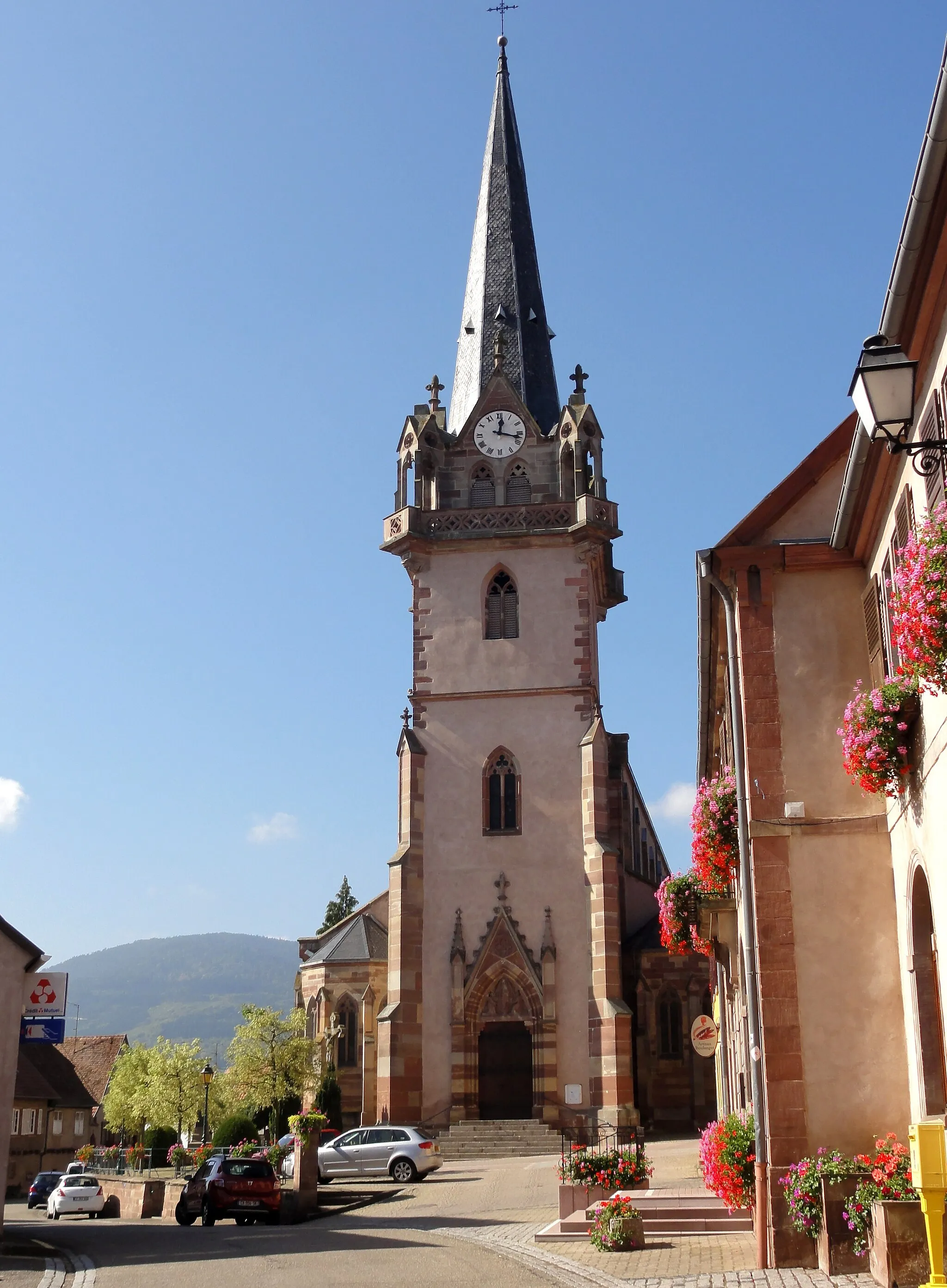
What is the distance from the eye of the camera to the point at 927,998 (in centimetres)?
1382

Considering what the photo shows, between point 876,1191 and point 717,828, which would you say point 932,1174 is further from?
point 717,828

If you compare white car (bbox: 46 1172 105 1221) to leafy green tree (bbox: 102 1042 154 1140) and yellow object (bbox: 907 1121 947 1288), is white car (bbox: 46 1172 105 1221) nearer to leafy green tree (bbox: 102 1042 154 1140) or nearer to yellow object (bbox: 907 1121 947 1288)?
yellow object (bbox: 907 1121 947 1288)

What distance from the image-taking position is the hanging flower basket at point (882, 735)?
12.7 meters

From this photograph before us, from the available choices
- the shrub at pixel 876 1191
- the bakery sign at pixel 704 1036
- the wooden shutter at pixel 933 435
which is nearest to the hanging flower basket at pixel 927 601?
the wooden shutter at pixel 933 435

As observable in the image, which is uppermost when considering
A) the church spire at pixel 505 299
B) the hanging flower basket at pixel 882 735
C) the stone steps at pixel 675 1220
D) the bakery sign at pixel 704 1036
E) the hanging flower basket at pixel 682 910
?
the church spire at pixel 505 299

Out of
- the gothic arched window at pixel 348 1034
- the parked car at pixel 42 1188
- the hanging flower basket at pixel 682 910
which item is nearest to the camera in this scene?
the hanging flower basket at pixel 682 910

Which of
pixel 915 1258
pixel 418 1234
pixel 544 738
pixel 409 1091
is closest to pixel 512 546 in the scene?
pixel 544 738

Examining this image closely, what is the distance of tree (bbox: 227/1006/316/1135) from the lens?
44.4 metres

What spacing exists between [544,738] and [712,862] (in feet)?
78.2

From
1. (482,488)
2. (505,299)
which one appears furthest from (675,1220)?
(505,299)

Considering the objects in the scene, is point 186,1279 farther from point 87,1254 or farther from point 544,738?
point 544,738

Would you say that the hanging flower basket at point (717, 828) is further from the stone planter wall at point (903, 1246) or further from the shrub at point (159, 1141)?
the shrub at point (159, 1141)

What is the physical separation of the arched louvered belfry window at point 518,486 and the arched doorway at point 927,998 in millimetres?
31731

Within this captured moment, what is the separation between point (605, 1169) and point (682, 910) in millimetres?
4105
